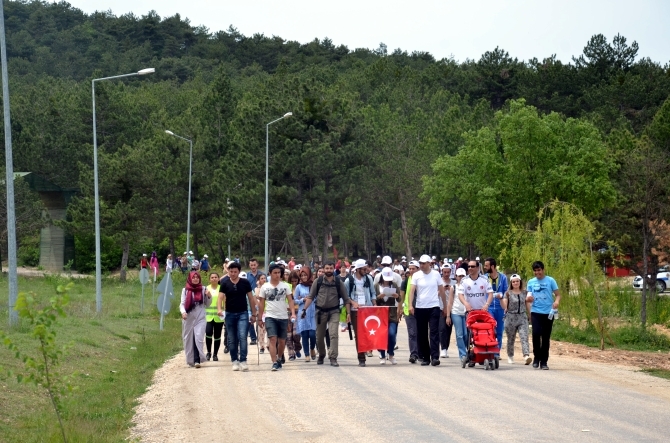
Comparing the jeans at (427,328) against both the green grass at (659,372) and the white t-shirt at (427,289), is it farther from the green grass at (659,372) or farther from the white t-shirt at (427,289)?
the green grass at (659,372)

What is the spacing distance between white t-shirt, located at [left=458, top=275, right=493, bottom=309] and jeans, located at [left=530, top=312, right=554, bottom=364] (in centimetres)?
88

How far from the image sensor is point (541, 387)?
15.6m

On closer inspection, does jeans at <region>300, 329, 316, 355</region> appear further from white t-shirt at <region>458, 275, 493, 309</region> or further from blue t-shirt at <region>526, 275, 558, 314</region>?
blue t-shirt at <region>526, 275, 558, 314</region>

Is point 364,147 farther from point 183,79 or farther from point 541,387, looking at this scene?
point 183,79

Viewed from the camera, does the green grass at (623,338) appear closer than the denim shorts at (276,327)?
No

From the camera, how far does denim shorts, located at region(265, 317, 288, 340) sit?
18984 mm

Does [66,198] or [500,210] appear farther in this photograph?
[66,198]

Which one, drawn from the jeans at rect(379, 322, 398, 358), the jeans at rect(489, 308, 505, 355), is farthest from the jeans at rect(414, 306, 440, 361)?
the jeans at rect(489, 308, 505, 355)

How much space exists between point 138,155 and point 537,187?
76.0 ft

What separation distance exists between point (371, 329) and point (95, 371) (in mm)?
5164

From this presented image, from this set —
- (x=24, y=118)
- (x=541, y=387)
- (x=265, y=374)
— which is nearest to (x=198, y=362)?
(x=265, y=374)

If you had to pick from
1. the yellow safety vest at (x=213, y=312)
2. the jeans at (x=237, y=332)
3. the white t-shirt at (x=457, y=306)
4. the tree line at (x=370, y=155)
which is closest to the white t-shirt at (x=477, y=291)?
the white t-shirt at (x=457, y=306)

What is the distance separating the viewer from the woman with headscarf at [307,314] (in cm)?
2050

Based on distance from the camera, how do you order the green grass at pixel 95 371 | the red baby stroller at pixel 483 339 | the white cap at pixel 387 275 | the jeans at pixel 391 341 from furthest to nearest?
the white cap at pixel 387 275, the jeans at pixel 391 341, the red baby stroller at pixel 483 339, the green grass at pixel 95 371
